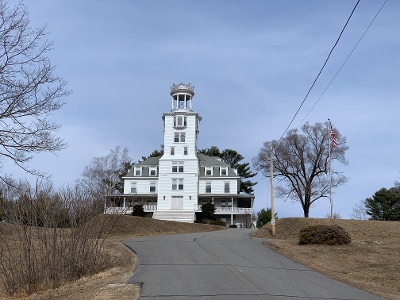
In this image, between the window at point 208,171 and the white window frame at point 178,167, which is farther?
the window at point 208,171

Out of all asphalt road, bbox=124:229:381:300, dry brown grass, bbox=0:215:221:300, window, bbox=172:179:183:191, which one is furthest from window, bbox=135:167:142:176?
asphalt road, bbox=124:229:381:300

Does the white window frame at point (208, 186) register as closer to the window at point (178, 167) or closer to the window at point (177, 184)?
the window at point (177, 184)

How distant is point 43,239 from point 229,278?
19.1 feet

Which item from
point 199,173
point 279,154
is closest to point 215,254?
point 279,154

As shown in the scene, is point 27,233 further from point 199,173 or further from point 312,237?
point 199,173

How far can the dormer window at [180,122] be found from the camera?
199ft

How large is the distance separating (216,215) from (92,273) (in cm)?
4627

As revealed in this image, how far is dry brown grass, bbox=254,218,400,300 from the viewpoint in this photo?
1412 centimetres

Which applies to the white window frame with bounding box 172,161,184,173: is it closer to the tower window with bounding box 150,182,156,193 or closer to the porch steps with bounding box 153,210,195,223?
the tower window with bounding box 150,182,156,193

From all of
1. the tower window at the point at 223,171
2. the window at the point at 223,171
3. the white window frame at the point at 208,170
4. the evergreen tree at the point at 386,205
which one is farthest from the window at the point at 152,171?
the evergreen tree at the point at 386,205

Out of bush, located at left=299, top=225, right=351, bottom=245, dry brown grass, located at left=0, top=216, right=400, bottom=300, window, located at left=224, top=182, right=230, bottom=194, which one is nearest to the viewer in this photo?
dry brown grass, located at left=0, top=216, right=400, bottom=300

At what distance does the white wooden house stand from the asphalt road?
39711mm

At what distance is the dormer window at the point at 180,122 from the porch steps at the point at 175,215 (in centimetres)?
1180

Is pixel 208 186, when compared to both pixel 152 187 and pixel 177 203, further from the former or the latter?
pixel 152 187
